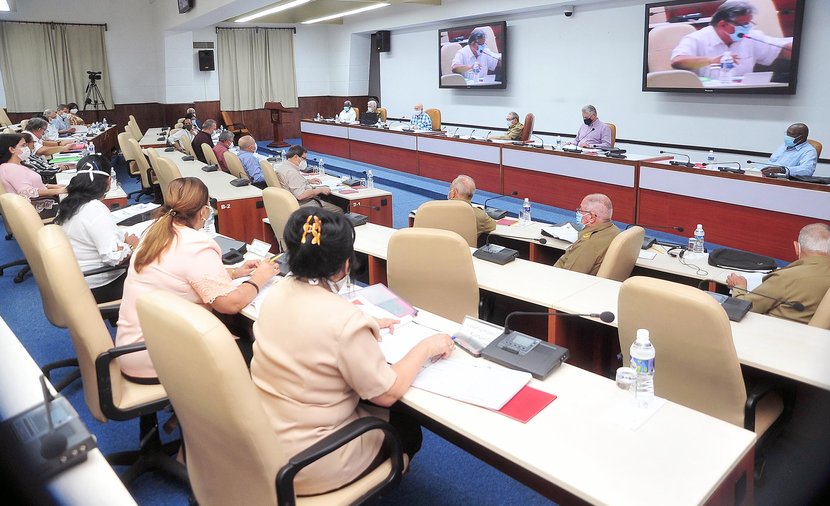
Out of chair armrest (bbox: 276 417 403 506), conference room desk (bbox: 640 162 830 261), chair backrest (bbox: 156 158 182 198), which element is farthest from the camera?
chair backrest (bbox: 156 158 182 198)

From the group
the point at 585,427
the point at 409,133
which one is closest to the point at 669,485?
the point at 585,427

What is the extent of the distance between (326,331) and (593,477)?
2.32ft

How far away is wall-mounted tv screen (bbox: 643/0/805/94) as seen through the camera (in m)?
6.45

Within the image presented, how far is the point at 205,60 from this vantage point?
1329cm

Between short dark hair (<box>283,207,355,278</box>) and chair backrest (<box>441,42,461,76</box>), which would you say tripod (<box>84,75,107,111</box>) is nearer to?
chair backrest (<box>441,42,461,76</box>)

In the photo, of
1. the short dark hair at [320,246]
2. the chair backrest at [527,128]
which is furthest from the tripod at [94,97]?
the short dark hair at [320,246]

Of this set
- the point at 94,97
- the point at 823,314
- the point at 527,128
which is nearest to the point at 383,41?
the point at 527,128

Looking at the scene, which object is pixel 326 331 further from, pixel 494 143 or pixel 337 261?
pixel 494 143

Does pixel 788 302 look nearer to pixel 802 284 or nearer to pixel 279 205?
pixel 802 284

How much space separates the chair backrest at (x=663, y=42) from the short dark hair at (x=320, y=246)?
7.04 meters

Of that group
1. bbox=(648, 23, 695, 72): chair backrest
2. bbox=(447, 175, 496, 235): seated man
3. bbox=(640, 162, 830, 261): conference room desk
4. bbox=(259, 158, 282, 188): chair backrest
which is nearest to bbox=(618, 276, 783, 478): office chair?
bbox=(447, 175, 496, 235): seated man

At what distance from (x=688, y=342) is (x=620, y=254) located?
40.6 inches

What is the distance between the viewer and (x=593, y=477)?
1.37m

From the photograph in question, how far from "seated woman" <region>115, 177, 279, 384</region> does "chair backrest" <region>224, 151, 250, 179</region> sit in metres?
3.93
